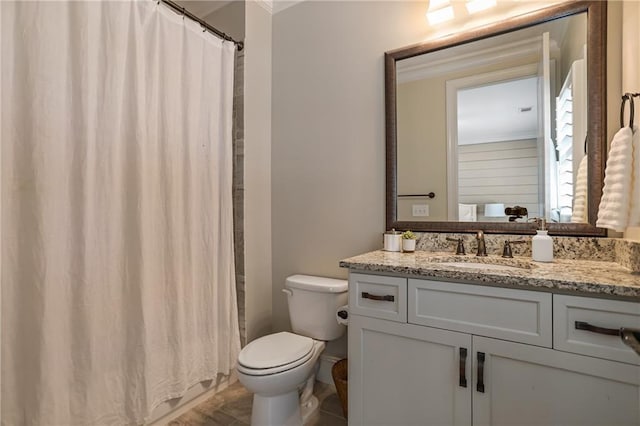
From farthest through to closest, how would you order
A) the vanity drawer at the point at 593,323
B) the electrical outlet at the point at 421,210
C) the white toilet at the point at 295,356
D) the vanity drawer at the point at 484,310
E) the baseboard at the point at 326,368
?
the baseboard at the point at 326,368
the electrical outlet at the point at 421,210
the white toilet at the point at 295,356
the vanity drawer at the point at 484,310
the vanity drawer at the point at 593,323

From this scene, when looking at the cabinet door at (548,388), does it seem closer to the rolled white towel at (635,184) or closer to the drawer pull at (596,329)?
the drawer pull at (596,329)

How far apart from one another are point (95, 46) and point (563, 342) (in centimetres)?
210

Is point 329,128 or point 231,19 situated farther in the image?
point 231,19

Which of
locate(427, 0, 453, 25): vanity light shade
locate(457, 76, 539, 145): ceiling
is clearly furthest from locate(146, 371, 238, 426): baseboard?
locate(427, 0, 453, 25): vanity light shade

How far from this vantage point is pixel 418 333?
47.2 inches

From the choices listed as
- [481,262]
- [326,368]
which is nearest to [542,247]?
[481,262]

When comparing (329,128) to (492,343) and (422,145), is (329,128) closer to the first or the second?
(422,145)

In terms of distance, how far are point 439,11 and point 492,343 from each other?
162cm

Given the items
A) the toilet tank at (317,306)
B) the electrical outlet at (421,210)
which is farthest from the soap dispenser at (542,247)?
the toilet tank at (317,306)

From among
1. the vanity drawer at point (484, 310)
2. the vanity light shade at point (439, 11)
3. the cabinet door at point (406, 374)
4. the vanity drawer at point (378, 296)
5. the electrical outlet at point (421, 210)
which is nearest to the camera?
the vanity drawer at point (484, 310)

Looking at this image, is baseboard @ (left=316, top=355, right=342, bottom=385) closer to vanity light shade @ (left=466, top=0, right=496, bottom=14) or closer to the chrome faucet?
the chrome faucet

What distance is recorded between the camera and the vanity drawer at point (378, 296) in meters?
1.24

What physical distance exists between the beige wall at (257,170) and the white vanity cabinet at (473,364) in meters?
0.99

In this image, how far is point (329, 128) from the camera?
2018 millimetres
